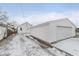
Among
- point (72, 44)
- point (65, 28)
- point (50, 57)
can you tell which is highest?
point (65, 28)

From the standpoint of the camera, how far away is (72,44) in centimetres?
210

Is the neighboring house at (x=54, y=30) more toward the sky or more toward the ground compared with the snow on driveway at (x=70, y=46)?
more toward the sky

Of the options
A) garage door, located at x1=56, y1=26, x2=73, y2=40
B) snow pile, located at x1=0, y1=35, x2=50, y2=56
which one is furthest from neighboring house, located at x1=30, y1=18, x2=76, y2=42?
snow pile, located at x1=0, y1=35, x2=50, y2=56

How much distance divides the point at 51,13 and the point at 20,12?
322 millimetres

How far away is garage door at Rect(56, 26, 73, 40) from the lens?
2115 mm

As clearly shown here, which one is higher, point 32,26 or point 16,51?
point 32,26

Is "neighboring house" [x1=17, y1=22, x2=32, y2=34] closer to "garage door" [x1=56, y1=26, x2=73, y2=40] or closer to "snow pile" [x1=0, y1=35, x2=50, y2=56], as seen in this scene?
"snow pile" [x1=0, y1=35, x2=50, y2=56]

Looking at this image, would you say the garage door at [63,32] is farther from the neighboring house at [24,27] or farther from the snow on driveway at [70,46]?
the neighboring house at [24,27]

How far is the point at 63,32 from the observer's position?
2.12 meters

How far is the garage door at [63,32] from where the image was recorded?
6.94 feet

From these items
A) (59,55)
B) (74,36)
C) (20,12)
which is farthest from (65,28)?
(20,12)

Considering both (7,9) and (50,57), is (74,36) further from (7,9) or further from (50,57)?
(7,9)

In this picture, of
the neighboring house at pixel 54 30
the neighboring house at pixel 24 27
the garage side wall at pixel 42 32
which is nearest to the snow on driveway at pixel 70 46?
the neighboring house at pixel 54 30

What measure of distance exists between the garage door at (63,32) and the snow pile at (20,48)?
23 centimetres
